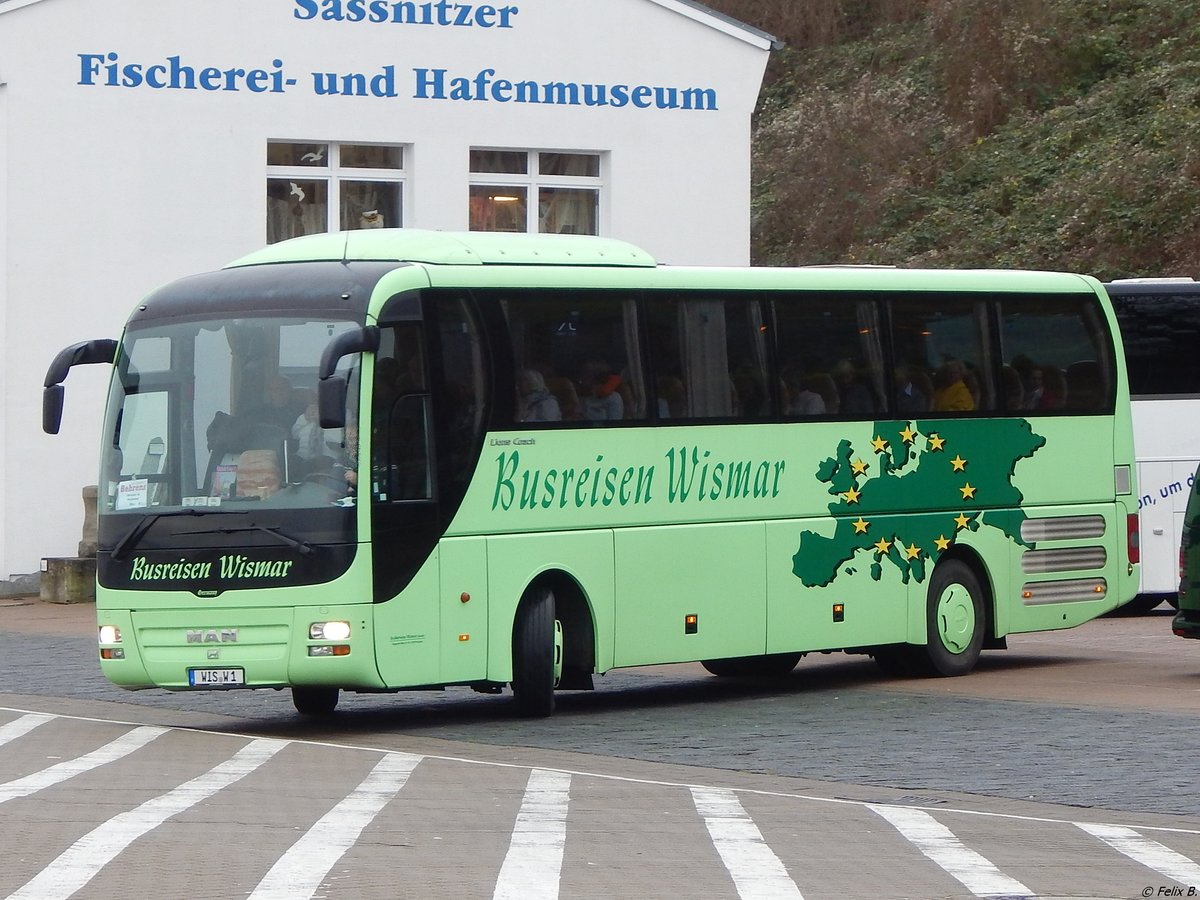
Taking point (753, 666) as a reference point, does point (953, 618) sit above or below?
above

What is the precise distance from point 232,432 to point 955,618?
6901mm

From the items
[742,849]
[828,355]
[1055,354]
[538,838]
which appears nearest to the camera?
[742,849]

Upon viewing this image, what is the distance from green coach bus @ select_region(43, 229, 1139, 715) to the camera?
15.1m

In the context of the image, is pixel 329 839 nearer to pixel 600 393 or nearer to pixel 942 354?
pixel 600 393

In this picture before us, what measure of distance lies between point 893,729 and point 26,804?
629cm

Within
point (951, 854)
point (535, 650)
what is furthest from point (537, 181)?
point (951, 854)

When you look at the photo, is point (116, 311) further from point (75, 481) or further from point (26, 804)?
point (26, 804)

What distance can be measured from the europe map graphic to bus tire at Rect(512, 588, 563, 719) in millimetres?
2565

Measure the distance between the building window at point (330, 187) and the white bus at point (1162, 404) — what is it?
10.7 metres

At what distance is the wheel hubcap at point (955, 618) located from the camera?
18969mm

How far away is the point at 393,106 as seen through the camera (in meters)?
30.8

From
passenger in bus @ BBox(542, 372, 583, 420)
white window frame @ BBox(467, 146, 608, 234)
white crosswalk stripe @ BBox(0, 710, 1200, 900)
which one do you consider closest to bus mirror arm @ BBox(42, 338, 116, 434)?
passenger in bus @ BBox(542, 372, 583, 420)

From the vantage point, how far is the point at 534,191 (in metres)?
32.2

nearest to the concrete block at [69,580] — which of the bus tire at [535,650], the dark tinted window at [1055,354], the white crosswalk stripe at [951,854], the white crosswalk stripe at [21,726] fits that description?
the white crosswalk stripe at [21,726]
